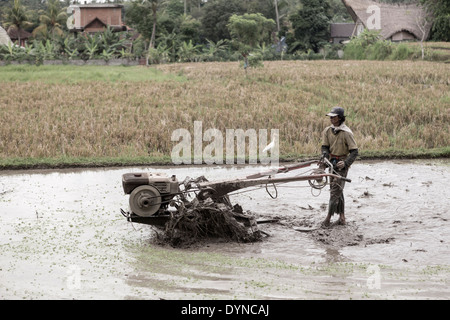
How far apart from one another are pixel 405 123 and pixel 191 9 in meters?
49.7

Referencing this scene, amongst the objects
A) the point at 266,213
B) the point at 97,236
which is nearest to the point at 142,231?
the point at 97,236

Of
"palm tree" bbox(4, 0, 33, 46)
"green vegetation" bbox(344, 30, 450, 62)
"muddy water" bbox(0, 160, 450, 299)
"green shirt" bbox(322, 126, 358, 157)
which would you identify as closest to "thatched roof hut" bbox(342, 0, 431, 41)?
"green vegetation" bbox(344, 30, 450, 62)

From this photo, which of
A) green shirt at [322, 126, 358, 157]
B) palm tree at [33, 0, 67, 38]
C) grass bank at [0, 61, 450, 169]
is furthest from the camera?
palm tree at [33, 0, 67, 38]

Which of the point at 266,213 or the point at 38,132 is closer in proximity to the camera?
the point at 266,213

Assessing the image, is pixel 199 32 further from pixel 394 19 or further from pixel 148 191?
pixel 148 191

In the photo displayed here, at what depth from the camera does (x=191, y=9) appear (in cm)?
6097

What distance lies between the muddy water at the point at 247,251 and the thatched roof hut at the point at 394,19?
3536 cm

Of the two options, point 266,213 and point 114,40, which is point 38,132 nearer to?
point 266,213

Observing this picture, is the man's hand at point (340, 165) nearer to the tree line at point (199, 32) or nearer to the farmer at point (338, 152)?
the farmer at point (338, 152)

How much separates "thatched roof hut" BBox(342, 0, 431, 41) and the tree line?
217 cm

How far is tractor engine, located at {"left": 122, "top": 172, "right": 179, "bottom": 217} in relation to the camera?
6.34 meters

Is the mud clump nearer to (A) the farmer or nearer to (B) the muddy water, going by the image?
(B) the muddy water

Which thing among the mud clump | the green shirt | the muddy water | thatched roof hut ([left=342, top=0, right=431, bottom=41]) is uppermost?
thatched roof hut ([left=342, top=0, right=431, bottom=41])
